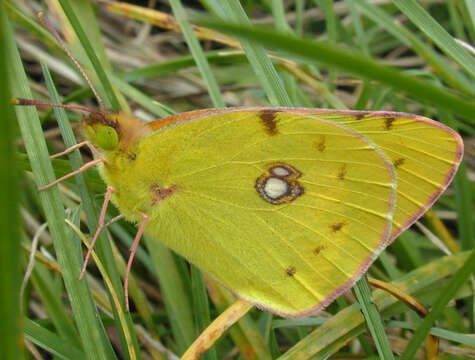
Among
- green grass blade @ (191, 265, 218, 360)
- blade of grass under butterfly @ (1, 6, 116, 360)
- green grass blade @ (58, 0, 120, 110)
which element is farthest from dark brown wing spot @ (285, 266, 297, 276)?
green grass blade @ (58, 0, 120, 110)

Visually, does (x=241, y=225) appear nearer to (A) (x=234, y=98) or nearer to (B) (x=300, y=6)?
(A) (x=234, y=98)

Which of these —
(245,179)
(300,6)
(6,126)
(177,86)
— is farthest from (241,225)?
(300,6)

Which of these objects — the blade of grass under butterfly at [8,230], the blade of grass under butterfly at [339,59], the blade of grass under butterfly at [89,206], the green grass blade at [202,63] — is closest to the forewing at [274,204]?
the blade of grass under butterfly at [89,206]

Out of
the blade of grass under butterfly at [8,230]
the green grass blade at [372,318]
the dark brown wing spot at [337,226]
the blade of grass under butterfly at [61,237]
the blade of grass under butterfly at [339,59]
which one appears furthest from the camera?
the dark brown wing spot at [337,226]

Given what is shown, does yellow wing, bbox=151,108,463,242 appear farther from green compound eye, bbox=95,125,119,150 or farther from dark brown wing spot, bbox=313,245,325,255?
dark brown wing spot, bbox=313,245,325,255

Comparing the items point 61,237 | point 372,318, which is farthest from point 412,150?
point 61,237

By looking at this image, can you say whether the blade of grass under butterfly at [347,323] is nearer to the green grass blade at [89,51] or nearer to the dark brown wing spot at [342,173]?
the dark brown wing spot at [342,173]
